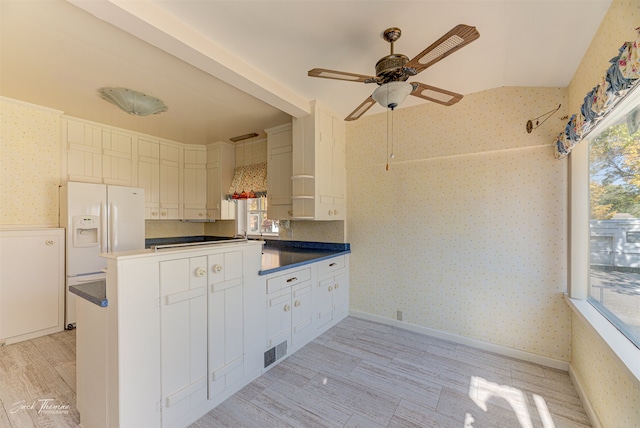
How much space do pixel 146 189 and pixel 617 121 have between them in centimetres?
543

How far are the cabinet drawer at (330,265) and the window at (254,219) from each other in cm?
127

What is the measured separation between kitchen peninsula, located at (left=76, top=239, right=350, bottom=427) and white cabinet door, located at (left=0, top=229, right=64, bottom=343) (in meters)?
2.12

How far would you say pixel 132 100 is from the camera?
2803mm

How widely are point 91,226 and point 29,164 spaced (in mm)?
1019

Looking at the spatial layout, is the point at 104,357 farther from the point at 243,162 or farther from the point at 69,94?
the point at 243,162

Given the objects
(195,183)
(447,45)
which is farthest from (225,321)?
(195,183)

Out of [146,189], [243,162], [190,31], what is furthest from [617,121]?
[146,189]

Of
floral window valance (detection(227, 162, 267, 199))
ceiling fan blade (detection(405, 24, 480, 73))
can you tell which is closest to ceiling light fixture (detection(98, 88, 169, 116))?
floral window valance (detection(227, 162, 267, 199))

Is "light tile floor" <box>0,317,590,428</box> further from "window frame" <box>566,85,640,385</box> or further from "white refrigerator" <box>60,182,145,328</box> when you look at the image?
"white refrigerator" <box>60,182,145,328</box>

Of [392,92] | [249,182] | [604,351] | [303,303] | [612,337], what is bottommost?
[303,303]

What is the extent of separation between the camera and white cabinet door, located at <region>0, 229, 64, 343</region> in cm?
281

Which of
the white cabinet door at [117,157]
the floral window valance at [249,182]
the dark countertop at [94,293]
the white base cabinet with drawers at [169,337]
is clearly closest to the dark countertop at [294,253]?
the white base cabinet with drawers at [169,337]

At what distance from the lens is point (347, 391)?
2096 mm

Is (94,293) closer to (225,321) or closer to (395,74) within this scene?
(225,321)
